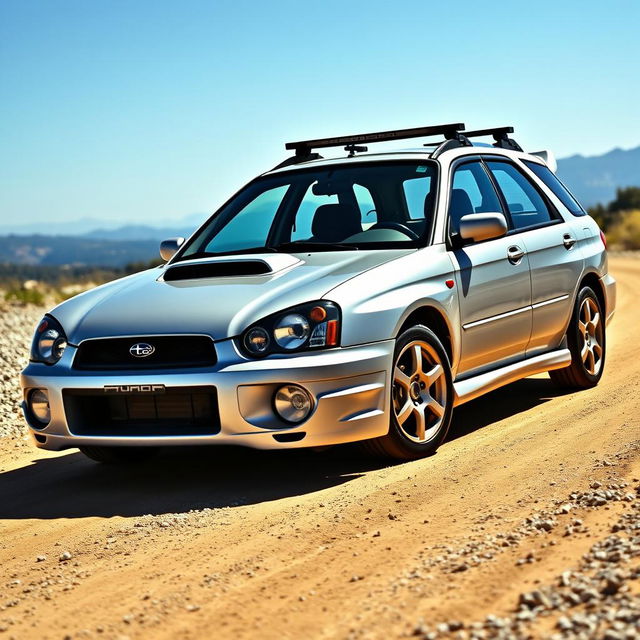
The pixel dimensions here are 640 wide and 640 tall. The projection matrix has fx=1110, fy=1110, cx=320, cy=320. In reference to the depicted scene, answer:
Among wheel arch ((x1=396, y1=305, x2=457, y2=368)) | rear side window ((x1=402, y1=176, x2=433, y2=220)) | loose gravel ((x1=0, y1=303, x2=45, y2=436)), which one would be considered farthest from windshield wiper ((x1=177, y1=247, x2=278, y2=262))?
loose gravel ((x1=0, y1=303, x2=45, y2=436))

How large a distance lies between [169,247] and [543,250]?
249 centimetres

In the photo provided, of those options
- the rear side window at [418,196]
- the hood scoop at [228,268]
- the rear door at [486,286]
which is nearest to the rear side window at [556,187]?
the rear door at [486,286]

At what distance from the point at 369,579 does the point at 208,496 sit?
1815 millimetres

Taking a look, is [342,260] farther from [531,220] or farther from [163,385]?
[531,220]

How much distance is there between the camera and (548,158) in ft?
29.2

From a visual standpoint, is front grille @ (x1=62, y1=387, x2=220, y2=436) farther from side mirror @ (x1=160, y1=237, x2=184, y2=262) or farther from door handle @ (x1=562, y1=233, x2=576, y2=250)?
door handle @ (x1=562, y1=233, x2=576, y2=250)

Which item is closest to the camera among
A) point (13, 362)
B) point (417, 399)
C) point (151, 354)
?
point (151, 354)

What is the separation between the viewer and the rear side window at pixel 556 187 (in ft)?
26.6

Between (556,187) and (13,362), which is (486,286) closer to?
(556,187)

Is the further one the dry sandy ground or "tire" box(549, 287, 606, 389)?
"tire" box(549, 287, 606, 389)

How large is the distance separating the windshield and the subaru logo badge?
53.3 inches

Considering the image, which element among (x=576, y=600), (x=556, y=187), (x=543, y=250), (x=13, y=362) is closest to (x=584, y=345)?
(x=543, y=250)

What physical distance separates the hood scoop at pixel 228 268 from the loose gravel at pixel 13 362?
2.50 metres

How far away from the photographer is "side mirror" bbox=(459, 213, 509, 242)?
21.0ft
